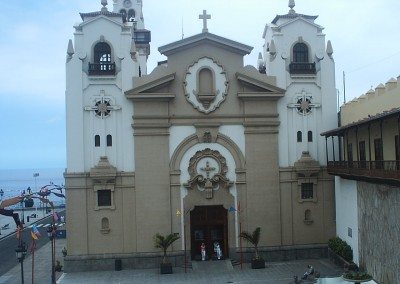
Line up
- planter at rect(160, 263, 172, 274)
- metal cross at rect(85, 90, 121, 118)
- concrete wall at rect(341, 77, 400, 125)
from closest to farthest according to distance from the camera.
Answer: concrete wall at rect(341, 77, 400, 125) → planter at rect(160, 263, 172, 274) → metal cross at rect(85, 90, 121, 118)

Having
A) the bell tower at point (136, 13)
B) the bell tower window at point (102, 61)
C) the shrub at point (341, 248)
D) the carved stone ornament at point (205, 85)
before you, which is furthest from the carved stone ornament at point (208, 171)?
the bell tower at point (136, 13)

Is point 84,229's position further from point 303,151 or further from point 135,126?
point 303,151

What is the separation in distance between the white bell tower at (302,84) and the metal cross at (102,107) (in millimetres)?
11581

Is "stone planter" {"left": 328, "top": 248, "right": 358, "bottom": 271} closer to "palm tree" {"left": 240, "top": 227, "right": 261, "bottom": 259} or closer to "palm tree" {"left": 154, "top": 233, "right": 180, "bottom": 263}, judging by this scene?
"palm tree" {"left": 240, "top": 227, "right": 261, "bottom": 259}

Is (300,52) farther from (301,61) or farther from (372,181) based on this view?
(372,181)

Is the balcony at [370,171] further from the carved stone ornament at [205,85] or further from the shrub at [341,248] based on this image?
the carved stone ornament at [205,85]

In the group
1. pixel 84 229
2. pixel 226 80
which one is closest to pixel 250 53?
pixel 226 80

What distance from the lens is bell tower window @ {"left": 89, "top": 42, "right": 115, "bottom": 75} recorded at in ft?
113

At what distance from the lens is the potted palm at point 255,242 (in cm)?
3300

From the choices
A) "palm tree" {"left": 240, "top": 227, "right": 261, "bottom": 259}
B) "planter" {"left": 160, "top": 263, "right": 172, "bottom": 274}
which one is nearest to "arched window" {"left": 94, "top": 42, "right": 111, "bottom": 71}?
"planter" {"left": 160, "top": 263, "right": 172, "bottom": 274}

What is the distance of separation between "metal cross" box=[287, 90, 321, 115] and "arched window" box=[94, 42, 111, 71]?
43.8 feet

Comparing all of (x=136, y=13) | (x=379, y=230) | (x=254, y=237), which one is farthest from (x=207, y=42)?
(x=136, y=13)

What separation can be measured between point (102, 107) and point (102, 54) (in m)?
3.78

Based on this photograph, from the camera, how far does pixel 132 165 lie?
34.3 meters
